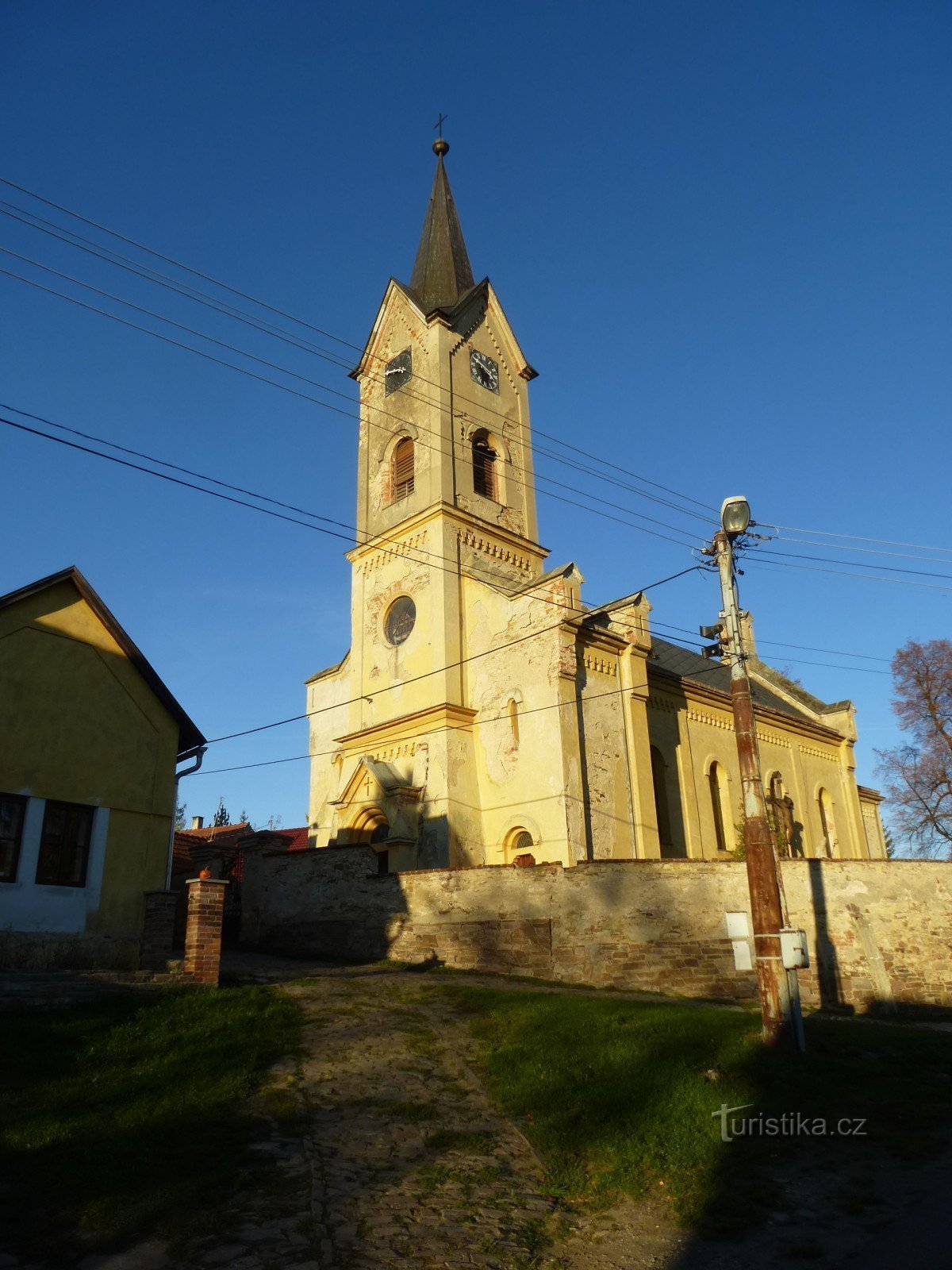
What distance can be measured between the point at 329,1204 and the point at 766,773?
97.9 ft

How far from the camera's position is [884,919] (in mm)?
17109

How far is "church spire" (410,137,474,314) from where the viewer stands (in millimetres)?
33188

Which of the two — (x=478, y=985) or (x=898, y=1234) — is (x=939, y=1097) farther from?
(x=478, y=985)

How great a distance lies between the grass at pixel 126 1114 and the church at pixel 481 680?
12.3m

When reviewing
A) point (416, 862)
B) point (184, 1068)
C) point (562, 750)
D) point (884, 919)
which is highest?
point (562, 750)

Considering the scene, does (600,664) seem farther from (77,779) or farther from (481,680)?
(77,779)

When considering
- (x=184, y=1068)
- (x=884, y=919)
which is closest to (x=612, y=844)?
(x=884, y=919)

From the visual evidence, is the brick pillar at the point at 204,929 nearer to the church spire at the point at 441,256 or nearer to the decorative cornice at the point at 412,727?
the decorative cornice at the point at 412,727

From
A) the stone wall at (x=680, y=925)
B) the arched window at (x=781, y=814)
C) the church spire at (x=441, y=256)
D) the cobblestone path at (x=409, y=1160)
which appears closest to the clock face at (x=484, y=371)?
the church spire at (x=441, y=256)

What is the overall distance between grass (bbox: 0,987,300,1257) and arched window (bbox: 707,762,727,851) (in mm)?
20720

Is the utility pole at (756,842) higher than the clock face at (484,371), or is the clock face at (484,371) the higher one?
the clock face at (484,371)

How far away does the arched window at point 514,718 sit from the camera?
24656 millimetres

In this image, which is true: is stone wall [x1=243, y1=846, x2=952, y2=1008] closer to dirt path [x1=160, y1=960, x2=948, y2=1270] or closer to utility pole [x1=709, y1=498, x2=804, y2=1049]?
utility pole [x1=709, y1=498, x2=804, y2=1049]
